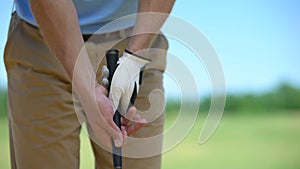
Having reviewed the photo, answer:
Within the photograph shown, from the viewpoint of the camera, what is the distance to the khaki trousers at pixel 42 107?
154cm

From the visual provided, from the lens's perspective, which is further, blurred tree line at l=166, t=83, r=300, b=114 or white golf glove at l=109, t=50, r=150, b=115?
blurred tree line at l=166, t=83, r=300, b=114

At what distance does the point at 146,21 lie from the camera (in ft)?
4.78

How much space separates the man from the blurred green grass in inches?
135

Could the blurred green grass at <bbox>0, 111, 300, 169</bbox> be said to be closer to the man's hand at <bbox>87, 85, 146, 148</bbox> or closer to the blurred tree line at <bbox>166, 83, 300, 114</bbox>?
the blurred tree line at <bbox>166, 83, 300, 114</bbox>

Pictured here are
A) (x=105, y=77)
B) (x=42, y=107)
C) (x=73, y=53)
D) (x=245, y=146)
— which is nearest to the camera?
(x=73, y=53)

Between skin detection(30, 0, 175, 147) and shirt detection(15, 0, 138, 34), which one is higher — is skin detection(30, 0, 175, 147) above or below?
below

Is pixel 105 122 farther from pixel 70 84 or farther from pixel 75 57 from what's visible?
pixel 70 84

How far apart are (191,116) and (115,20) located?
326 millimetres

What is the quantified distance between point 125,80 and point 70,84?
0.72ft

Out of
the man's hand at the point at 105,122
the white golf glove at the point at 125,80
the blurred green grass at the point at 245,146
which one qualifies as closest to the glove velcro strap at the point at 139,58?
the white golf glove at the point at 125,80

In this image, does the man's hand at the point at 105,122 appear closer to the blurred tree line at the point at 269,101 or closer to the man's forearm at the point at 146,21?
the man's forearm at the point at 146,21

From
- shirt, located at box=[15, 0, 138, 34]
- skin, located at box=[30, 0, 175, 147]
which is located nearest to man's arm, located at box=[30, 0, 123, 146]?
skin, located at box=[30, 0, 175, 147]

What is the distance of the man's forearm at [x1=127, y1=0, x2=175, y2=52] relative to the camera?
4.77 feet

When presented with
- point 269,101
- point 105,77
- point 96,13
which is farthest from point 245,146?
point 105,77
